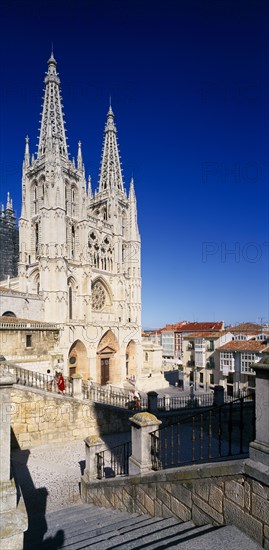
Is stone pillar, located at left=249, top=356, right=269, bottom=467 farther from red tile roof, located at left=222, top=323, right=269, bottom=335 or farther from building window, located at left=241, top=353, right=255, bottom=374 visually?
red tile roof, located at left=222, top=323, right=269, bottom=335

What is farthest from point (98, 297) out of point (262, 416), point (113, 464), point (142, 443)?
point (262, 416)

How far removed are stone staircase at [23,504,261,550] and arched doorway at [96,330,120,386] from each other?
26527 mm

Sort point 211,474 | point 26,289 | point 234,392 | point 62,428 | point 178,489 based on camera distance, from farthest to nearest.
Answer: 1. point 26,289
2. point 234,392
3. point 62,428
4. point 178,489
5. point 211,474

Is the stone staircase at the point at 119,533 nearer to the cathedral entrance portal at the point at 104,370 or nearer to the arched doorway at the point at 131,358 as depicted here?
the cathedral entrance portal at the point at 104,370

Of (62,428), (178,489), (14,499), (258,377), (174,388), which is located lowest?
(174,388)

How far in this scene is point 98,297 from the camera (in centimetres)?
3762

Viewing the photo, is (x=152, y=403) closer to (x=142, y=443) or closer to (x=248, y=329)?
(x=142, y=443)

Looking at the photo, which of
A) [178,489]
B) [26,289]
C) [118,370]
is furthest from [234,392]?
[178,489]

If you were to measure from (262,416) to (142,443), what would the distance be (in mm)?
3126

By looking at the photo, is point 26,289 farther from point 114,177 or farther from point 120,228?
point 114,177

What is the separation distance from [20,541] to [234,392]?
28102 millimetres

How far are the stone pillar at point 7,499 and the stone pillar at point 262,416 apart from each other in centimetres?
259

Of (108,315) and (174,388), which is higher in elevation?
(108,315)

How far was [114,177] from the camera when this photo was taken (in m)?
42.9
